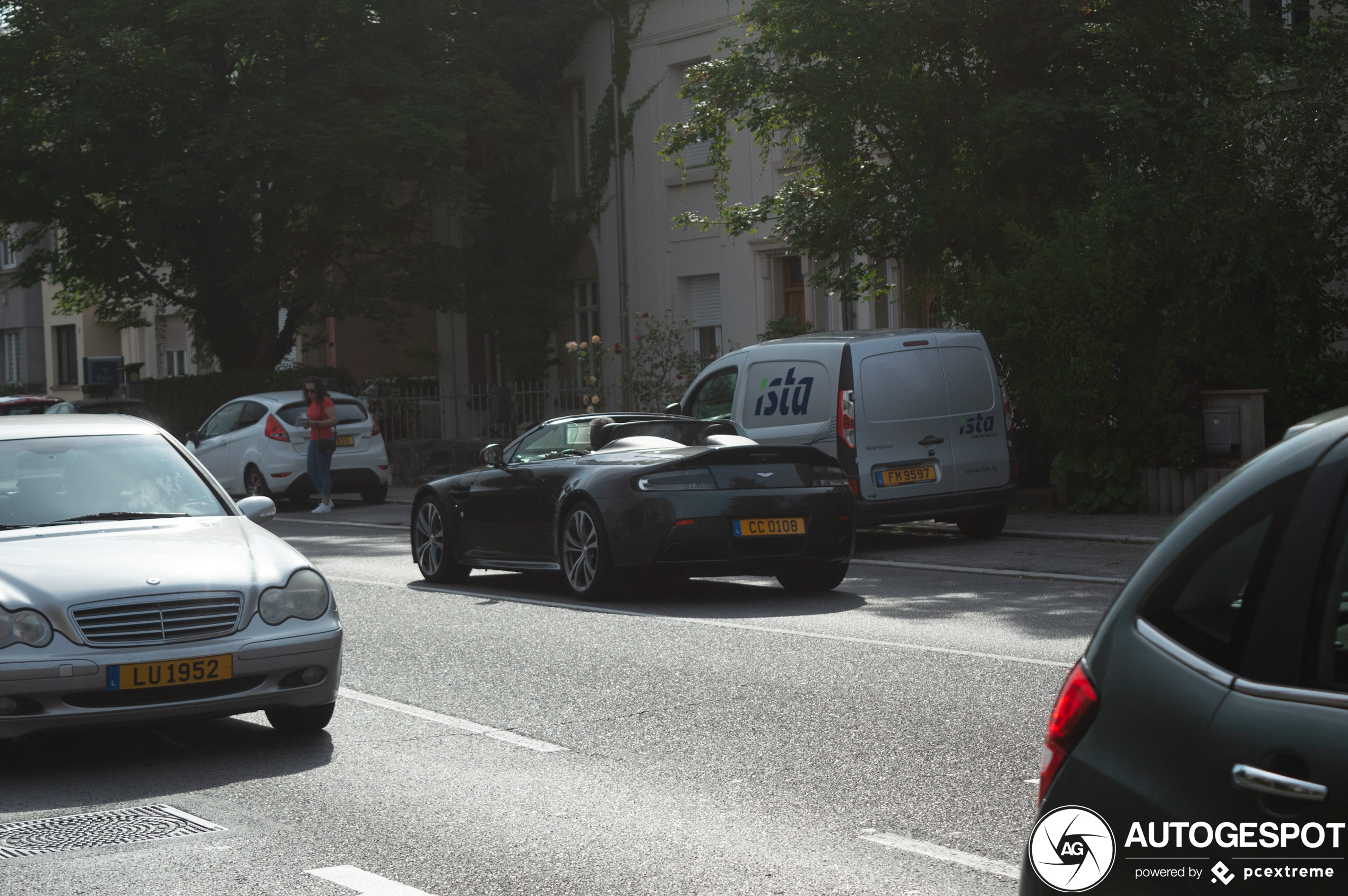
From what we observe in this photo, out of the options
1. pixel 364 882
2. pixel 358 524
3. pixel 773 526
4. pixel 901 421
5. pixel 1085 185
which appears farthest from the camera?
pixel 358 524

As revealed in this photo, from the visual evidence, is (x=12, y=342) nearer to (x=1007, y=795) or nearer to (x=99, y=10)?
(x=99, y=10)

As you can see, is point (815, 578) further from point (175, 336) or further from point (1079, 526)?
point (175, 336)

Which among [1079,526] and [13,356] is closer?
[1079,526]

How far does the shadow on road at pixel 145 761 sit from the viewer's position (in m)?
6.23

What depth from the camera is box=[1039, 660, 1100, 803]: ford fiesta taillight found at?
2871 mm

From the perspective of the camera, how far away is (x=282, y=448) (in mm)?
23875

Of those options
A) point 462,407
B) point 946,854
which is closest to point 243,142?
point 462,407

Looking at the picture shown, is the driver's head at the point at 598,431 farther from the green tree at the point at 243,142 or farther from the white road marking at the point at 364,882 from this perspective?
the green tree at the point at 243,142

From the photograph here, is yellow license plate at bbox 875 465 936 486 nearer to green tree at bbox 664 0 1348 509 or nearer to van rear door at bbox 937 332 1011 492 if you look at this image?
van rear door at bbox 937 332 1011 492

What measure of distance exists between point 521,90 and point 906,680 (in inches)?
1082

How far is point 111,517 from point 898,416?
28.1 ft

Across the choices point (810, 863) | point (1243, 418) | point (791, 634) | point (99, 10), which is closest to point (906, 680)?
point (791, 634)

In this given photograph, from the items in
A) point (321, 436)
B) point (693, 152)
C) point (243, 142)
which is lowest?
point (321, 436)

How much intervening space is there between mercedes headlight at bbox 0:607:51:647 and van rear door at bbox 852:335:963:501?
9220 millimetres
